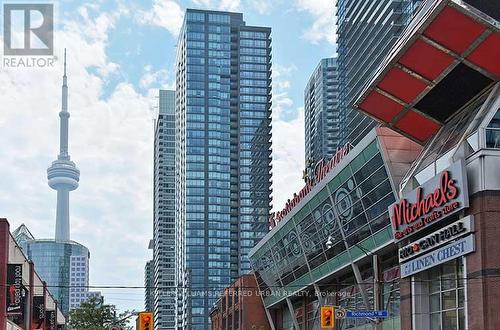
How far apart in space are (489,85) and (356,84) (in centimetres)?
15183

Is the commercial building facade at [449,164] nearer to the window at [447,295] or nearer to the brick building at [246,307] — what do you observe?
the window at [447,295]

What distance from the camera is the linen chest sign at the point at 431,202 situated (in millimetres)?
38594

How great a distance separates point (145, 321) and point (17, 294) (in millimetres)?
16728

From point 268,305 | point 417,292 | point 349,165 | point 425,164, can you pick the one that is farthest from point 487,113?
point 268,305

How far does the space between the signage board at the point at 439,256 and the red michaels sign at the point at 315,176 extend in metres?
14.7

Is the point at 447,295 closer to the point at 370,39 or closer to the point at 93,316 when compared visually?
the point at 93,316

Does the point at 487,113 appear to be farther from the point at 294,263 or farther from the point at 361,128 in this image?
the point at 361,128

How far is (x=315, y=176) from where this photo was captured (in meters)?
67.3

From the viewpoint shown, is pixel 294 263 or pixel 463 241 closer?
pixel 463 241

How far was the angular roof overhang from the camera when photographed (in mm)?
39594

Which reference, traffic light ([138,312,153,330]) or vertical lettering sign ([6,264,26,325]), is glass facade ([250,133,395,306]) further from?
vertical lettering sign ([6,264,26,325])

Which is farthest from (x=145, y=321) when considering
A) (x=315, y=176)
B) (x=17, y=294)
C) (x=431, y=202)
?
(x=315, y=176)

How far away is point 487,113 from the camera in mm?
40000

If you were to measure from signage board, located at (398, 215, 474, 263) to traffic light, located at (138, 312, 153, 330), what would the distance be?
1330 cm
